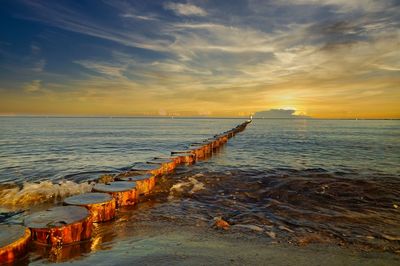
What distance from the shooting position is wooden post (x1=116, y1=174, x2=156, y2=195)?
869 centimetres

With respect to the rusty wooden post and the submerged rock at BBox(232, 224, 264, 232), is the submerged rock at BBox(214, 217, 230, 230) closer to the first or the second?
the submerged rock at BBox(232, 224, 264, 232)

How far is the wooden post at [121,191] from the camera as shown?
734 cm

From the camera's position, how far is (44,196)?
8953 mm

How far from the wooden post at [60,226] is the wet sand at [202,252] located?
12.3 inches

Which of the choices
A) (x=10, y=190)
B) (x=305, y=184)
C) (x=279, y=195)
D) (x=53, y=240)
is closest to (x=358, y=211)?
(x=279, y=195)

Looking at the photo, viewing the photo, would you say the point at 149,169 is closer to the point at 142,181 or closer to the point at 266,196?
the point at 142,181

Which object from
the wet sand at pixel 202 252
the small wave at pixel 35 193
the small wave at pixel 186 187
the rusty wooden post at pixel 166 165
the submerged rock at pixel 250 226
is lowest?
the small wave at pixel 186 187

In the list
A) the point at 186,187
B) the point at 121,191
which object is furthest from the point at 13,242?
the point at 186,187

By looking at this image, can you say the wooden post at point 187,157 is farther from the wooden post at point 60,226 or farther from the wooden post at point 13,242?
the wooden post at point 13,242

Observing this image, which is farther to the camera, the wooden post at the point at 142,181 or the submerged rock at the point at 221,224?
the wooden post at the point at 142,181

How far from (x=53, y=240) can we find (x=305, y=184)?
9.02 metres

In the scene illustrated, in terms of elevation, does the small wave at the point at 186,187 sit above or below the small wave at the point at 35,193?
below

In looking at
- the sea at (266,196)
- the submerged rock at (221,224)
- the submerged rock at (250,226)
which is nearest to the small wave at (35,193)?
the sea at (266,196)

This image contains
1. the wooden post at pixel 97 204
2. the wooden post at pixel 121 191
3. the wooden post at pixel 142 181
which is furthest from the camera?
the wooden post at pixel 142 181
